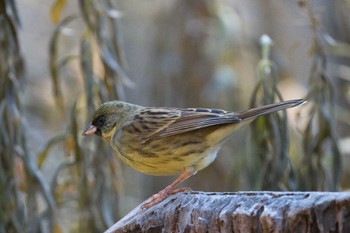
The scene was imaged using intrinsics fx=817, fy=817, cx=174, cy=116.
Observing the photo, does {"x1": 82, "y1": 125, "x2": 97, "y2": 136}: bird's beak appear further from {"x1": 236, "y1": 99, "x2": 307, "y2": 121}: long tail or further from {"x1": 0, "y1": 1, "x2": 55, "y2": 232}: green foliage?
{"x1": 236, "y1": 99, "x2": 307, "y2": 121}: long tail

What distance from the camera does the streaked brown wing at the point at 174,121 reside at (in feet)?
13.0

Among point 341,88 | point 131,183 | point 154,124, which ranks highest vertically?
point 154,124


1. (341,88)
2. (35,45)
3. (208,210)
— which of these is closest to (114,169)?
(208,210)

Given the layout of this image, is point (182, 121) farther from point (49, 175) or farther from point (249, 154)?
point (49, 175)

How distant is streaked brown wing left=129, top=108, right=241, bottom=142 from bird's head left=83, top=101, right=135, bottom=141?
14cm

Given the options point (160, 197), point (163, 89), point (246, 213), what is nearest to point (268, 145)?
point (160, 197)

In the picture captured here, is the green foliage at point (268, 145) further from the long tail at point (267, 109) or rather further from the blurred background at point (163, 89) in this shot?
the long tail at point (267, 109)

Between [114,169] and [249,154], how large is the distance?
99 centimetres

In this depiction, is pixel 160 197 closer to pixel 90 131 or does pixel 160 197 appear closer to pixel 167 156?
pixel 167 156

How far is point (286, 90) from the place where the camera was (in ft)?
25.1

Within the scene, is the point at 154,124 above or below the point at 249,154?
above

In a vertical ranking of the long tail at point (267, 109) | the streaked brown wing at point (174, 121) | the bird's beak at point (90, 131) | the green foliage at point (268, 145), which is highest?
the long tail at point (267, 109)

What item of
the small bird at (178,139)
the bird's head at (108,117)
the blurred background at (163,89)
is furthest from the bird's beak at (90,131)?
the blurred background at (163,89)

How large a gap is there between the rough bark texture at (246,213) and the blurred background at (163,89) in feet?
5.68
